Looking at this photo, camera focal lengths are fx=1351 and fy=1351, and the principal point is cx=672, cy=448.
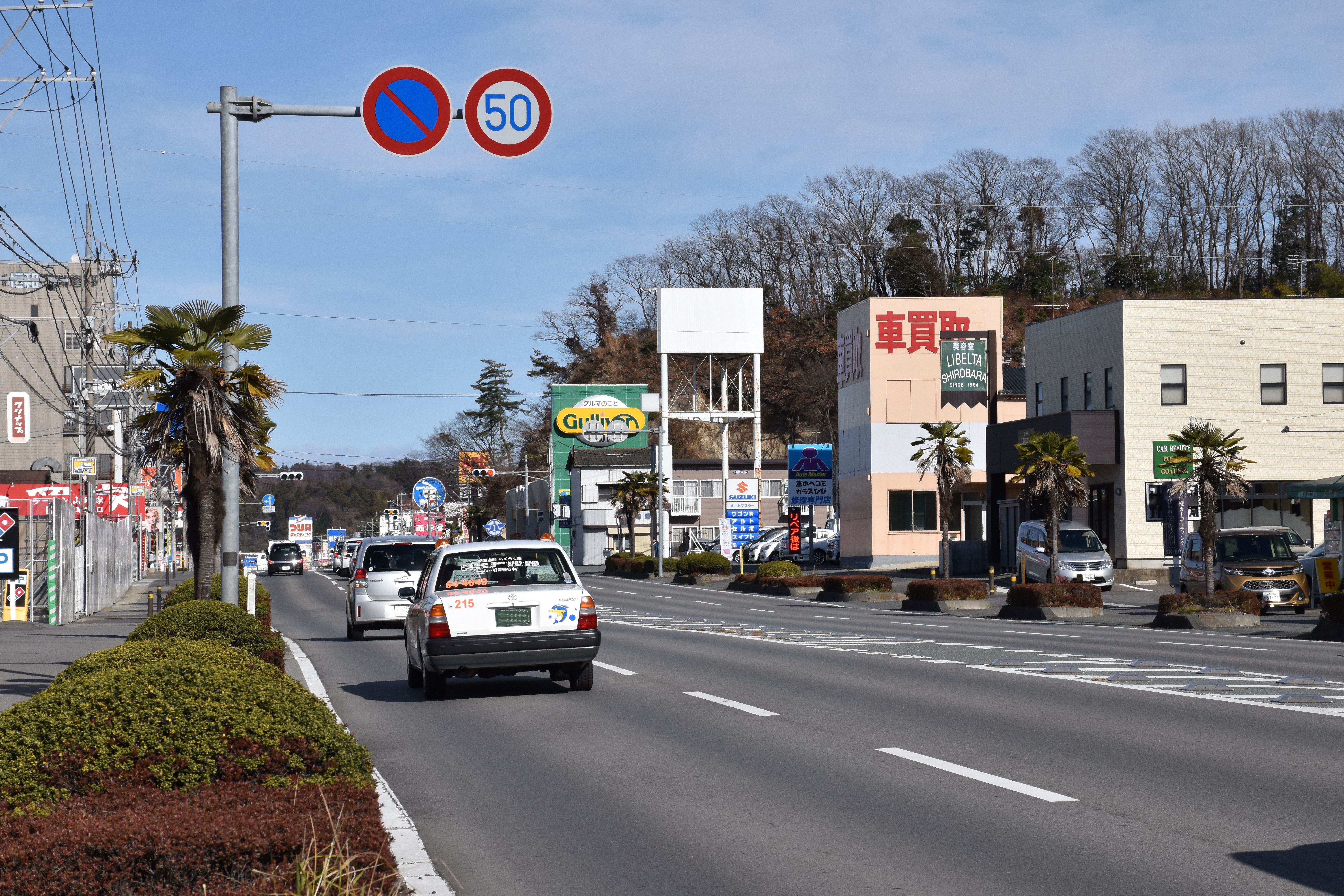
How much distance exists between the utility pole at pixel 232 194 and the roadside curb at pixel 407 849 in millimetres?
6498

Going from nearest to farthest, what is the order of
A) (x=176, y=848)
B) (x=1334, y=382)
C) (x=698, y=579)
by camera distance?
(x=176, y=848), (x=1334, y=382), (x=698, y=579)

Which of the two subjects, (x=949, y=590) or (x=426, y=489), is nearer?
(x=949, y=590)

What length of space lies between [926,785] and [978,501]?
5771cm

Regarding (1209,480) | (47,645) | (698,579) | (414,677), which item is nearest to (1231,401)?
(1209,480)

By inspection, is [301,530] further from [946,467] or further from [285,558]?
[946,467]

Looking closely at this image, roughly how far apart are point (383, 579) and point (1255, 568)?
1944 cm

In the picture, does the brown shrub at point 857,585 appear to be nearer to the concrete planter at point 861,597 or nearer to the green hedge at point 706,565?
the concrete planter at point 861,597

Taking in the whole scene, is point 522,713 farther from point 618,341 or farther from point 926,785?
point 618,341

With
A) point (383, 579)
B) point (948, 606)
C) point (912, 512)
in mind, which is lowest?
point (948, 606)

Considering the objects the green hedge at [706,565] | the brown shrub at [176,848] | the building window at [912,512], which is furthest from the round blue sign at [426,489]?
the brown shrub at [176,848]

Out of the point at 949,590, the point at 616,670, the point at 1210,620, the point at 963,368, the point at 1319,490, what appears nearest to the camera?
the point at 616,670

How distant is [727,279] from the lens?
10644 centimetres

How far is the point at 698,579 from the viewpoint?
188 ft

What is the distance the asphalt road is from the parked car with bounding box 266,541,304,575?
60.8 m
